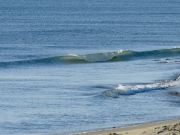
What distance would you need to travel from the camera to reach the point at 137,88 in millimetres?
39250

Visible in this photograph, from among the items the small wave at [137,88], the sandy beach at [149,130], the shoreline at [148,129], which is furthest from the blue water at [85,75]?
the sandy beach at [149,130]

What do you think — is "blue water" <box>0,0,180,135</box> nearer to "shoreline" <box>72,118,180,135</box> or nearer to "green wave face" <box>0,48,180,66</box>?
"green wave face" <box>0,48,180,66</box>

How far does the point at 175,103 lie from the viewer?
3531 cm

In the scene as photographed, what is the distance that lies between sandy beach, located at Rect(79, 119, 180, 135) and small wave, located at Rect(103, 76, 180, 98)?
7.84m

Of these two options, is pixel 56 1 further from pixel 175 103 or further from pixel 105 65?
pixel 175 103

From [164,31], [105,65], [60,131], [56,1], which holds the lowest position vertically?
[60,131]

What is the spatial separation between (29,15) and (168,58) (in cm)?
5287

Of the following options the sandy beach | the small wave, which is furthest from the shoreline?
the small wave

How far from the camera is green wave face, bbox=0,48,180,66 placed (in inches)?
2124

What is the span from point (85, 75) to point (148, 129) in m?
17.6

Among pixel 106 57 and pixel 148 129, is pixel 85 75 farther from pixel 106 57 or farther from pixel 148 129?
pixel 148 129

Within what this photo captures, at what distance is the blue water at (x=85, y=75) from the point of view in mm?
32000

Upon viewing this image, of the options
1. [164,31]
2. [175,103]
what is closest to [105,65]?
[175,103]

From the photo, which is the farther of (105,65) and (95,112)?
(105,65)
